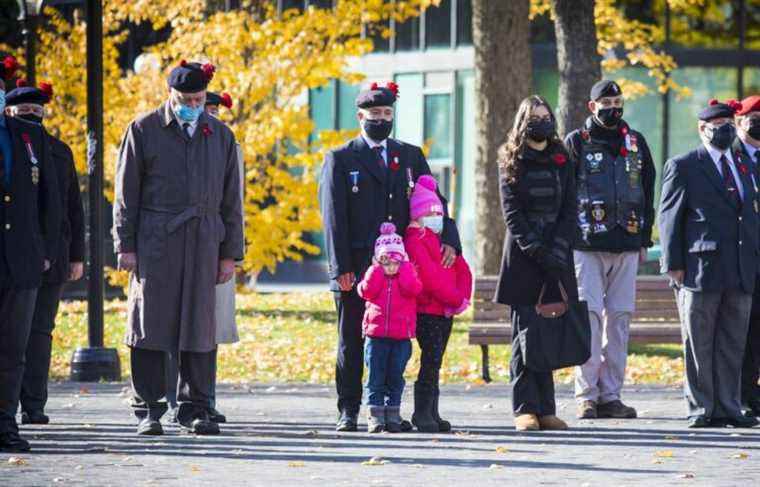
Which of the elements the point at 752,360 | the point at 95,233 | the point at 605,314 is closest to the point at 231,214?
the point at 605,314

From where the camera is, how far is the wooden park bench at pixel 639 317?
50.6 ft

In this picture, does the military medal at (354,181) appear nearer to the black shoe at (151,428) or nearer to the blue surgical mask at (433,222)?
the blue surgical mask at (433,222)

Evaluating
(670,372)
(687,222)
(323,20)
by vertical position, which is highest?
(323,20)

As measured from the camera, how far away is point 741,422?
11.8 meters

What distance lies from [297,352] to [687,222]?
696cm

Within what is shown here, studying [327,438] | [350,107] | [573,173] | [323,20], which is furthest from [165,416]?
[350,107]

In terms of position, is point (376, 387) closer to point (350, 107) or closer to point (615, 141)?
point (615, 141)

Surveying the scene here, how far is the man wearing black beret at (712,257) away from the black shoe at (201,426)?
3.06 m

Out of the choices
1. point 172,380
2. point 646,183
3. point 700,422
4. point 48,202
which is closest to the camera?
point 48,202

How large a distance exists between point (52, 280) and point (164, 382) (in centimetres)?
138

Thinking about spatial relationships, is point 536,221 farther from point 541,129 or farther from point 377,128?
point 377,128

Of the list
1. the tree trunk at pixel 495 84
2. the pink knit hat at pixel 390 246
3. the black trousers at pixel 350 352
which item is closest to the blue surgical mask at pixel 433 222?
the pink knit hat at pixel 390 246

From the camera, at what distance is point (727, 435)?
1130cm

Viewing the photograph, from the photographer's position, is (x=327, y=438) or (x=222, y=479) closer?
(x=222, y=479)
